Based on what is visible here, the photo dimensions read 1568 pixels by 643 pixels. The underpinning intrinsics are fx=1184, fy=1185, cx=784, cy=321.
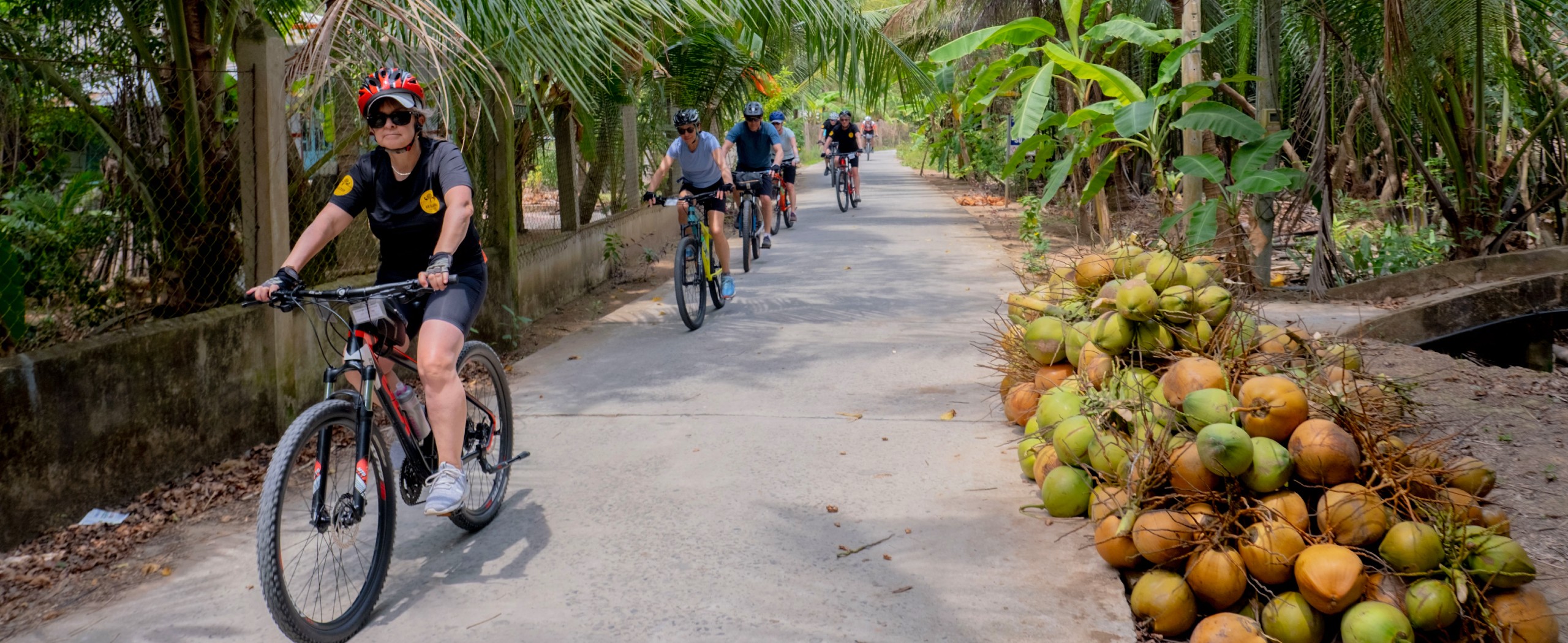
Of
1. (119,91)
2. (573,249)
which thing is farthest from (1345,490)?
(573,249)

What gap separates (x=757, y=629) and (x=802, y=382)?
11.3 ft

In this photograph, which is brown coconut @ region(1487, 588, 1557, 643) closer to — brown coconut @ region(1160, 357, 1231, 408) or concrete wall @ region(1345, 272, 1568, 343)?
brown coconut @ region(1160, 357, 1231, 408)

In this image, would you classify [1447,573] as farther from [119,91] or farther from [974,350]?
[119,91]

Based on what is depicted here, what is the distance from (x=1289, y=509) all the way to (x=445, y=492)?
104 inches

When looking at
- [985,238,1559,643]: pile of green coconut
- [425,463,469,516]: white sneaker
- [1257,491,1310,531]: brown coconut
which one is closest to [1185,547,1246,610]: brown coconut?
[985,238,1559,643]: pile of green coconut

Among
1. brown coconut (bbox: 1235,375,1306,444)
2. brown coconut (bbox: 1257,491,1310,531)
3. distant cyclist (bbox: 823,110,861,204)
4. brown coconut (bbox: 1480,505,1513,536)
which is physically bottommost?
brown coconut (bbox: 1480,505,1513,536)

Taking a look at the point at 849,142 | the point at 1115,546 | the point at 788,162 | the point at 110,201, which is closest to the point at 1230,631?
the point at 1115,546

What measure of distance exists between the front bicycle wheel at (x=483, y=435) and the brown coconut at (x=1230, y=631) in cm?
258

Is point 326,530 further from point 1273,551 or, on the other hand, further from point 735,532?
point 1273,551

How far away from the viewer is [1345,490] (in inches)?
132

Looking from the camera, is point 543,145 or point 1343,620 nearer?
point 1343,620

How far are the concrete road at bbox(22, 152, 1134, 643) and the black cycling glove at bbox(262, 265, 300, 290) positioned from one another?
42.4 inches

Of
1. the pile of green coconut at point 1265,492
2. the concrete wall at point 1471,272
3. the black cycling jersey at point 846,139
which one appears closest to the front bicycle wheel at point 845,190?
the black cycling jersey at point 846,139

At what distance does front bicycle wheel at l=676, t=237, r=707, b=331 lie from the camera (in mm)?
8711
